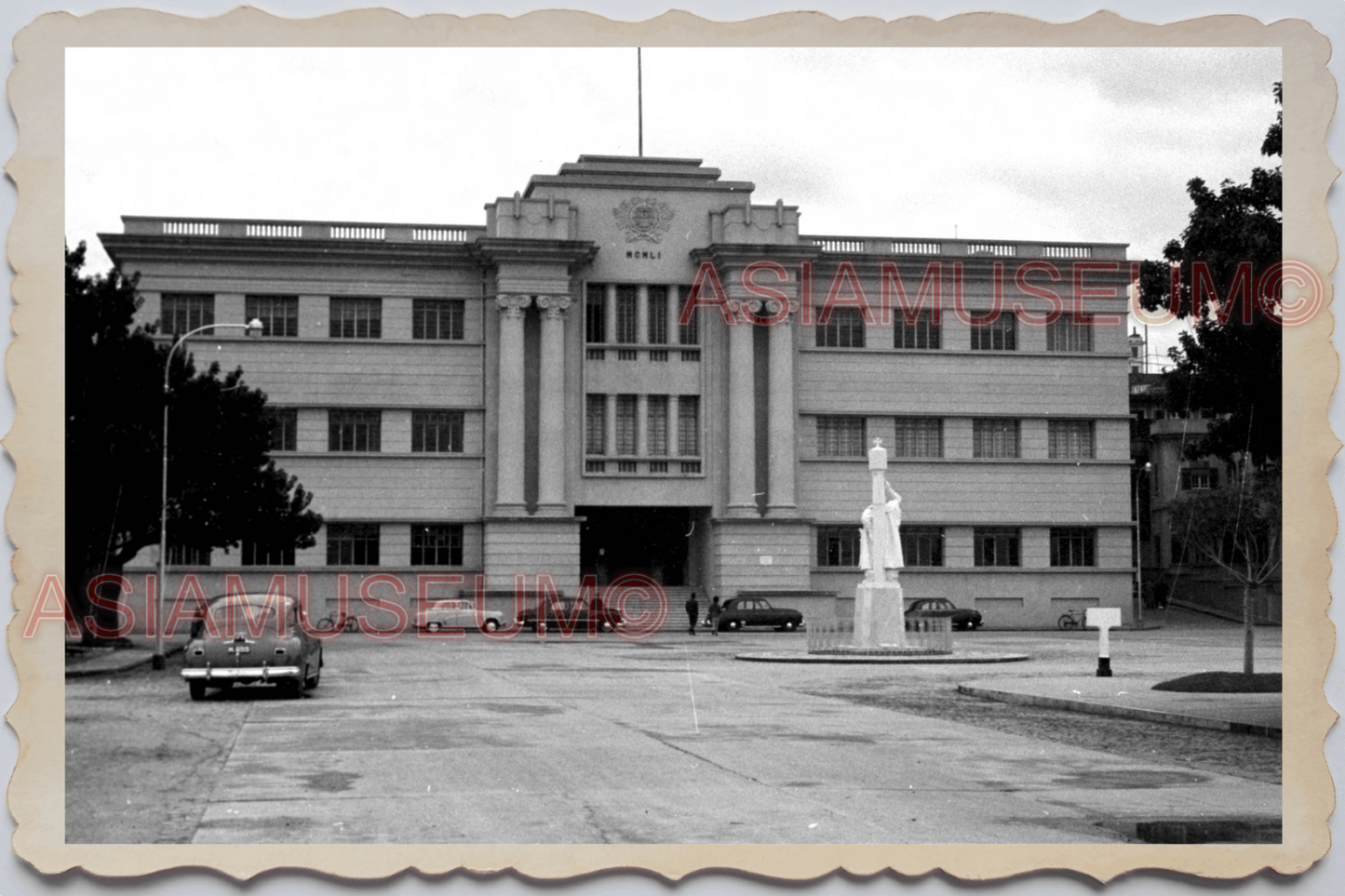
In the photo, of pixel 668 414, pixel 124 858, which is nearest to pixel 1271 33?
pixel 124 858

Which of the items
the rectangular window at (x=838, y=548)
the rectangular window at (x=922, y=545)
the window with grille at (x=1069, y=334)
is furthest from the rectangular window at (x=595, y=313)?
the window with grille at (x=1069, y=334)

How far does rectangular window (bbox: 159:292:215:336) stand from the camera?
2106 cm

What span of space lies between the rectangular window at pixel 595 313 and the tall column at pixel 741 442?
3.41 m

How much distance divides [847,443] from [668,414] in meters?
5.63

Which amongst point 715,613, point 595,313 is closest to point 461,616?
point 715,613

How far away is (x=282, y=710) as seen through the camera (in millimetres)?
18453

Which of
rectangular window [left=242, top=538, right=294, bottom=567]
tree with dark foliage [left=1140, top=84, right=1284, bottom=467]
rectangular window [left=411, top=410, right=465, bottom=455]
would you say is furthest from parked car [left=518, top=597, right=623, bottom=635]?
tree with dark foliage [left=1140, top=84, right=1284, bottom=467]

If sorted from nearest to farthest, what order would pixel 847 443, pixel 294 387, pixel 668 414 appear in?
pixel 294 387 → pixel 847 443 → pixel 668 414

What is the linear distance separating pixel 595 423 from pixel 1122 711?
2820 cm

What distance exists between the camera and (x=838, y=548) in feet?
133

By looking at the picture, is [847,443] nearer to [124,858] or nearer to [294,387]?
[294,387]

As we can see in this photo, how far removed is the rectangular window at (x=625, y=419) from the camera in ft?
134

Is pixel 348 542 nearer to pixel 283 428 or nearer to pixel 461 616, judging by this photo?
pixel 283 428

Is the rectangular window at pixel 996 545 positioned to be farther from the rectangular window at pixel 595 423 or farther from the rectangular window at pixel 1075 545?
the rectangular window at pixel 595 423
